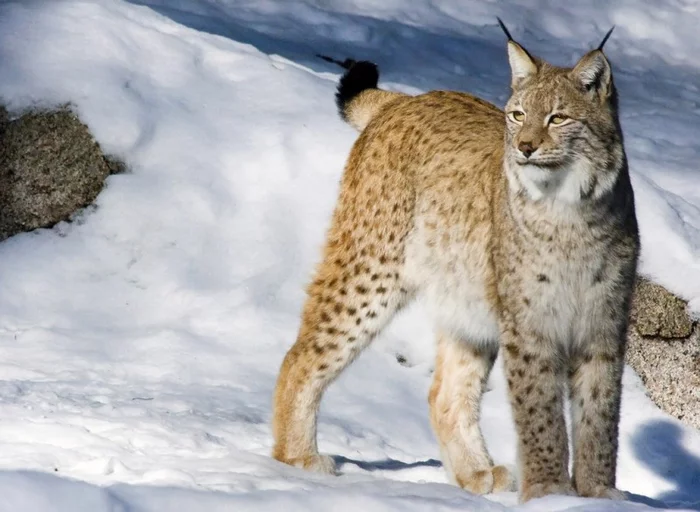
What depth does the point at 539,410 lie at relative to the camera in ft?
13.7

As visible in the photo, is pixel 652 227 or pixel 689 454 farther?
pixel 652 227

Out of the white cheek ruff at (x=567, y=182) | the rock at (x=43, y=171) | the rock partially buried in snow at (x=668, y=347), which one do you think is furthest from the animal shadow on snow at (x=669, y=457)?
the rock at (x=43, y=171)

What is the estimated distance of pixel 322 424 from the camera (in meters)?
5.23

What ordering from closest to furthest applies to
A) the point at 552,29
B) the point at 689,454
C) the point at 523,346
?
the point at 523,346 → the point at 689,454 → the point at 552,29

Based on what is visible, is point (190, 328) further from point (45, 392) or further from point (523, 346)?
point (523, 346)

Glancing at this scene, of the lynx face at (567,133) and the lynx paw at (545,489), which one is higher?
the lynx face at (567,133)

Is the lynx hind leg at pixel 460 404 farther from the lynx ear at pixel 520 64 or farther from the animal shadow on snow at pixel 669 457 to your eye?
the lynx ear at pixel 520 64

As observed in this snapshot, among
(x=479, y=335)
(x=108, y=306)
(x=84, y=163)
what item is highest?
(x=479, y=335)

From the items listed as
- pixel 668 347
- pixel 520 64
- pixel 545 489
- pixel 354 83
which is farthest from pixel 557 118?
pixel 668 347

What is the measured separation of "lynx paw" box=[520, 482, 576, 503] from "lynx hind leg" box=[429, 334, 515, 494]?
1.89 ft

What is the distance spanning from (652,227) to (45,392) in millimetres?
2860

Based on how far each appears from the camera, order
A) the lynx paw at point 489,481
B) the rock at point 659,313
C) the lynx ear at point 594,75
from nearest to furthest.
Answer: the lynx ear at point 594,75 < the lynx paw at point 489,481 < the rock at point 659,313

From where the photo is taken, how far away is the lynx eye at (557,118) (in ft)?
13.1

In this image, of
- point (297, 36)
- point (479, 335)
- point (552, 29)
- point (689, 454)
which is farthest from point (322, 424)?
point (552, 29)
